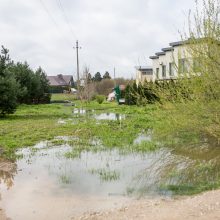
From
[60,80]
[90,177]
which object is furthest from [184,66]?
[60,80]

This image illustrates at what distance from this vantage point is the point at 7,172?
1120 cm

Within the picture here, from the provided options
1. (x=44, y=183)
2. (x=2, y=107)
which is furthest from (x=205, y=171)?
(x=2, y=107)

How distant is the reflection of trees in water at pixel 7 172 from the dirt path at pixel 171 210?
11.8ft

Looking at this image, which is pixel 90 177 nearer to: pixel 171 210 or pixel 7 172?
pixel 7 172

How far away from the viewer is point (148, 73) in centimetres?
5909

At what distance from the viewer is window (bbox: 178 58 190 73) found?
12.0m

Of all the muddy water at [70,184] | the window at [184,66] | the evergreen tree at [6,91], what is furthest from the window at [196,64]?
the evergreen tree at [6,91]

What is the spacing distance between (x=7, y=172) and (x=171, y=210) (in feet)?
19.3

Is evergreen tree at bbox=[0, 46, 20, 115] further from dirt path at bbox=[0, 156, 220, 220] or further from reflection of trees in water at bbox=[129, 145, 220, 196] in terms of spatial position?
dirt path at bbox=[0, 156, 220, 220]

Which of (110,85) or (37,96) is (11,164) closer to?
(37,96)

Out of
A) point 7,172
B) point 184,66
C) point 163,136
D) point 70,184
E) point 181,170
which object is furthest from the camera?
point 163,136

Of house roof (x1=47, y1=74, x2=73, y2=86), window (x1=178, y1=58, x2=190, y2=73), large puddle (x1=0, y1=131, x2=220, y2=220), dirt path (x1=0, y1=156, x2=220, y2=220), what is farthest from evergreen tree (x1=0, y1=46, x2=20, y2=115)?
house roof (x1=47, y1=74, x2=73, y2=86)

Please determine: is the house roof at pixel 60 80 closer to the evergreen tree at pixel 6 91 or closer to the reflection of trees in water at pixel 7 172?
the evergreen tree at pixel 6 91

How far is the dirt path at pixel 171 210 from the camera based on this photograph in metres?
6.55
